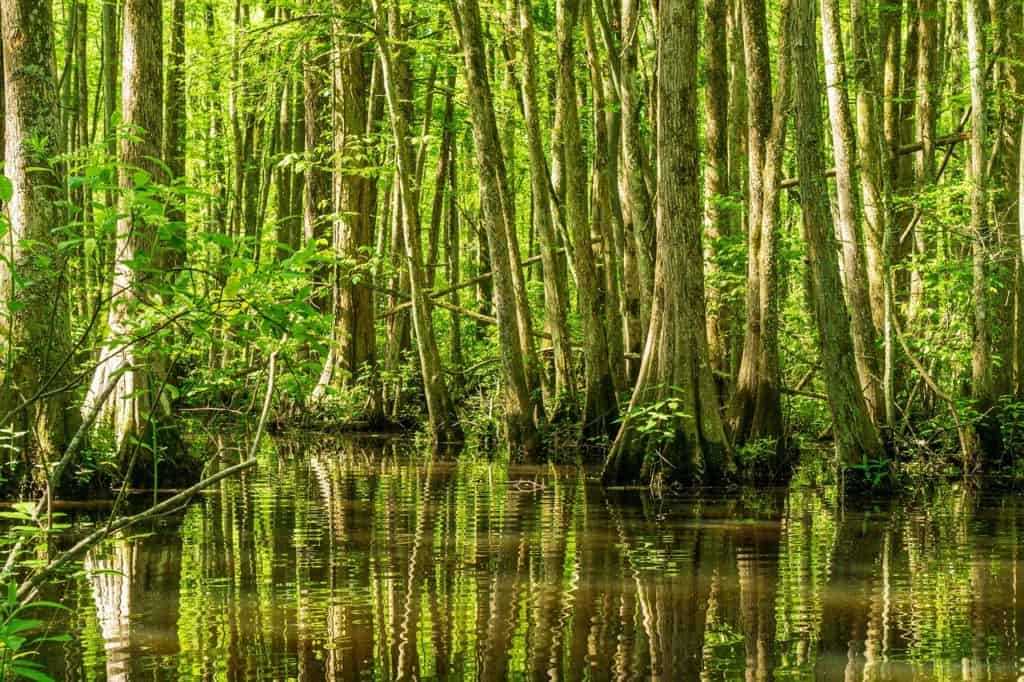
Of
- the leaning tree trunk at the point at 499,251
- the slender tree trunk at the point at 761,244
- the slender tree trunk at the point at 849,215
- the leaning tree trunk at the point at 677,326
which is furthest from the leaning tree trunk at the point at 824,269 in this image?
the leaning tree trunk at the point at 499,251

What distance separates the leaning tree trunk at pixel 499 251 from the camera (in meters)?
16.6

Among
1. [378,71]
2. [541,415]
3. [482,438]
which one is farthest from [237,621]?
[378,71]

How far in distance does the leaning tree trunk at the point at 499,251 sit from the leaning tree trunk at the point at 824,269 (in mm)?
5209

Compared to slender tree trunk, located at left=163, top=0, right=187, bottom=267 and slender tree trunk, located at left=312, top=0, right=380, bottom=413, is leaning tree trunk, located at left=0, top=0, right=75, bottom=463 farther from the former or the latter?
slender tree trunk, located at left=312, top=0, right=380, bottom=413

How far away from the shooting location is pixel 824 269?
12.3 meters

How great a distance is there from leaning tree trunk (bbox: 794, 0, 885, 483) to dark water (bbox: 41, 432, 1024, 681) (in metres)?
0.96

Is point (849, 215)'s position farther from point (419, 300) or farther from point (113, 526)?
point (113, 526)

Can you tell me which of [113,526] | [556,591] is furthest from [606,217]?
[113,526]

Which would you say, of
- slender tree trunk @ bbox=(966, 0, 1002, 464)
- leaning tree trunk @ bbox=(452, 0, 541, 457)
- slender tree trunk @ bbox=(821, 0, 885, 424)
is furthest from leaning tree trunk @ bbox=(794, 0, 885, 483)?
leaning tree trunk @ bbox=(452, 0, 541, 457)

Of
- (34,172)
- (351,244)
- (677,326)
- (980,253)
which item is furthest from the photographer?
(351,244)

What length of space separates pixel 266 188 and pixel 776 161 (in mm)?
15462

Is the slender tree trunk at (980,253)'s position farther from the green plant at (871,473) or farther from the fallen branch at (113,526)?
the fallen branch at (113,526)

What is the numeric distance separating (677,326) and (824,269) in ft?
4.93

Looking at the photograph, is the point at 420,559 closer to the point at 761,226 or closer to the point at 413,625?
the point at 413,625
